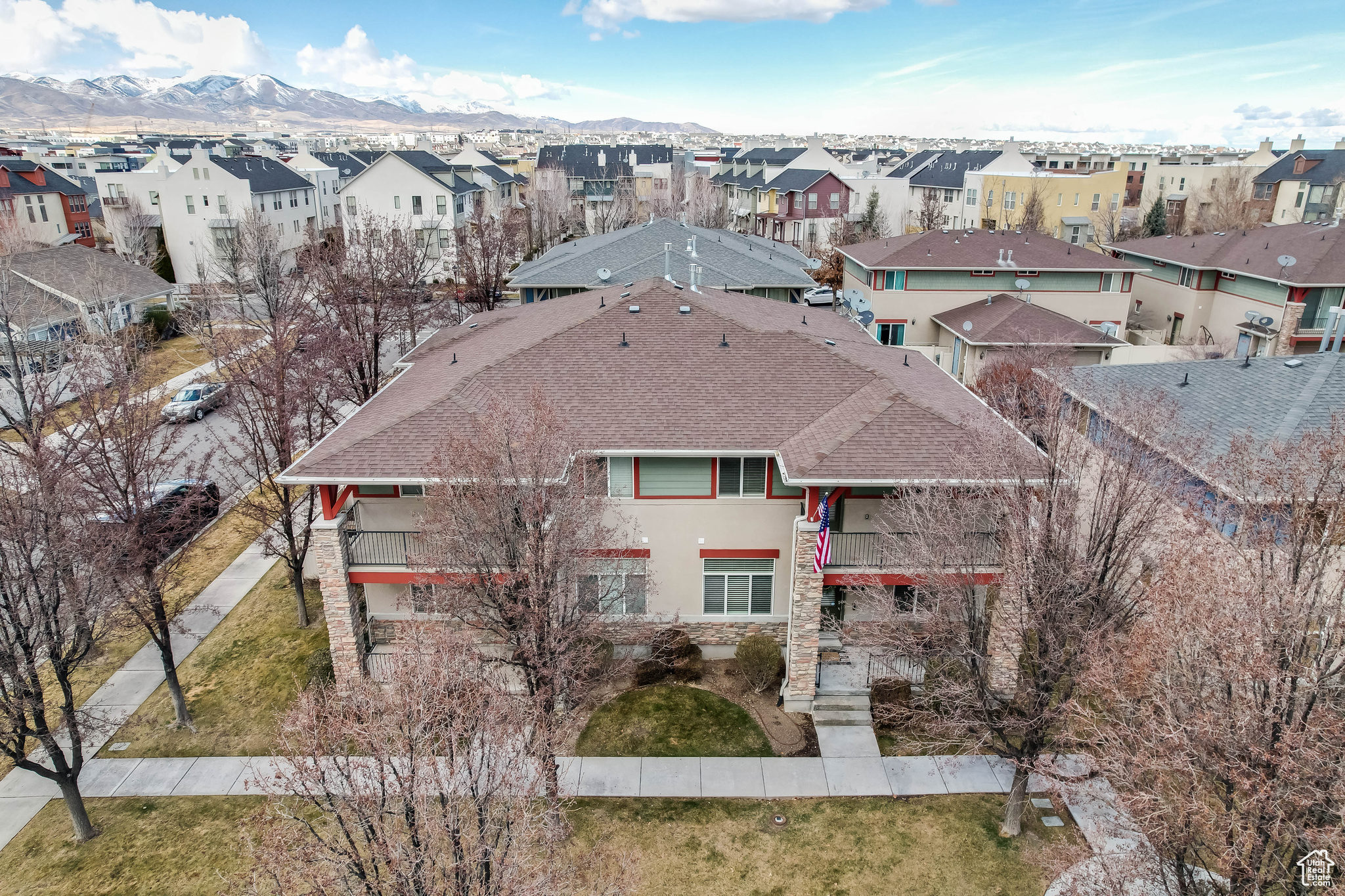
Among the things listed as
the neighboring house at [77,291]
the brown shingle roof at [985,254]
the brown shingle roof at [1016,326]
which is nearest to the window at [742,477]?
the brown shingle roof at [1016,326]

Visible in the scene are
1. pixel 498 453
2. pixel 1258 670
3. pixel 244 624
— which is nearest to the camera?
pixel 1258 670

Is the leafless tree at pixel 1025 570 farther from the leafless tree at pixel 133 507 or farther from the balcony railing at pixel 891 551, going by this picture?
the leafless tree at pixel 133 507

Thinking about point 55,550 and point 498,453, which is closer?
point 498,453

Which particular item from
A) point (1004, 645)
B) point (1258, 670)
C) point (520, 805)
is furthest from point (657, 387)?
point (1258, 670)

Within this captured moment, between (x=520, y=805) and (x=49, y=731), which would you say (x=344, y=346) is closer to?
(x=49, y=731)

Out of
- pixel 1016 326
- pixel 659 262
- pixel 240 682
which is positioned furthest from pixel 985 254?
pixel 240 682

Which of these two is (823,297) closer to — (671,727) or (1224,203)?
(671,727)

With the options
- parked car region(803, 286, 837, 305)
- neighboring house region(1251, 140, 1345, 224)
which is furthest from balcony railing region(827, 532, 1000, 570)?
neighboring house region(1251, 140, 1345, 224)
